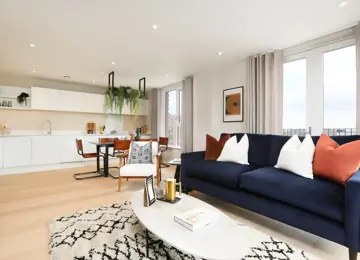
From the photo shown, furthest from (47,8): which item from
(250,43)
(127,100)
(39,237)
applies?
(127,100)

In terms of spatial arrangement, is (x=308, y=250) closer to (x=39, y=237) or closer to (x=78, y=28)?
(x=39, y=237)

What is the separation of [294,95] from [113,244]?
342 cm

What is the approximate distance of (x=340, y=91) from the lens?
122 inches

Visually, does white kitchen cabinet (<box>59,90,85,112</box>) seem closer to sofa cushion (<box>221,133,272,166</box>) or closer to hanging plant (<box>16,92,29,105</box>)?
hanging plant (<box>16,92,29,105</box>)

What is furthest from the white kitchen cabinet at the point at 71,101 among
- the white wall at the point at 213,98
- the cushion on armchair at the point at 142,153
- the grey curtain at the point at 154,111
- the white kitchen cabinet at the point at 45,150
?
the white wall at the point at 213,98

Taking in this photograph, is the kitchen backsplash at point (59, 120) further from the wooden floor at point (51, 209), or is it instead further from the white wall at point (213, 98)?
the white wall at point (213, 98)

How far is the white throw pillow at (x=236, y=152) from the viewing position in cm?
302

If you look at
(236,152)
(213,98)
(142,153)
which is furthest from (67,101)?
(236,152)

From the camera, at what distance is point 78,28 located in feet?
9.50

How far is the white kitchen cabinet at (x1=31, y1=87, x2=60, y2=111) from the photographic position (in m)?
5.34

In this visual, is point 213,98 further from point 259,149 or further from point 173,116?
point 259,149

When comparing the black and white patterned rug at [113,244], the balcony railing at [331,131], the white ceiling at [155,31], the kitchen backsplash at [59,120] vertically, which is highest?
the white ceiling at [155,31]

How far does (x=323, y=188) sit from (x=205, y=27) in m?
2.31

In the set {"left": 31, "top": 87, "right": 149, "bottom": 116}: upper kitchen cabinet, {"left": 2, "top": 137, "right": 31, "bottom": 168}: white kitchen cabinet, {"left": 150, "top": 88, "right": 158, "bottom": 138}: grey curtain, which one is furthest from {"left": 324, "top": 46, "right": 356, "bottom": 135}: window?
{"left": 2, "top": 137, "right": 31, "bottom": 168}: white kitchen cabinet
